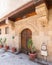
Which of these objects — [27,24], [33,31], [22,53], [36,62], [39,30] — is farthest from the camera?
[22,53]

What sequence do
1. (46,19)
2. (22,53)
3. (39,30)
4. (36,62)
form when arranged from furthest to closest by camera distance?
(22,53) → (39,30) → (36,62) → (46,19)

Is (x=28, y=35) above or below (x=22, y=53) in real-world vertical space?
above

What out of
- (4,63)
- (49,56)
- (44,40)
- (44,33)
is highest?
(44,33)

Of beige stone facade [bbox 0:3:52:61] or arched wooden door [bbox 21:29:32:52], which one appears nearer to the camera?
beige stone facade [bbox 0:3:52:61]

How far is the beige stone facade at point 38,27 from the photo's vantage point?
546 cm

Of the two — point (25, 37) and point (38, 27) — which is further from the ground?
point (38, 27)

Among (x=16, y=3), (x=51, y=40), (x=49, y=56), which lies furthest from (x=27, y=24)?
(x=49, y=56)

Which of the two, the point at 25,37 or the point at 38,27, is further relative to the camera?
the point at 25,37

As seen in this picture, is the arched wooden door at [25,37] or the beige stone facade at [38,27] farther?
the arched wooden door at [25,37]

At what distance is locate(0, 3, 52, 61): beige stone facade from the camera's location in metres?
5.46

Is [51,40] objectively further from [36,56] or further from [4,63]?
[4,63]

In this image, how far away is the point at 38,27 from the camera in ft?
21.8

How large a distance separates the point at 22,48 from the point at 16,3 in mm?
3616

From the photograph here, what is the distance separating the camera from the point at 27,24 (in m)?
7.55
